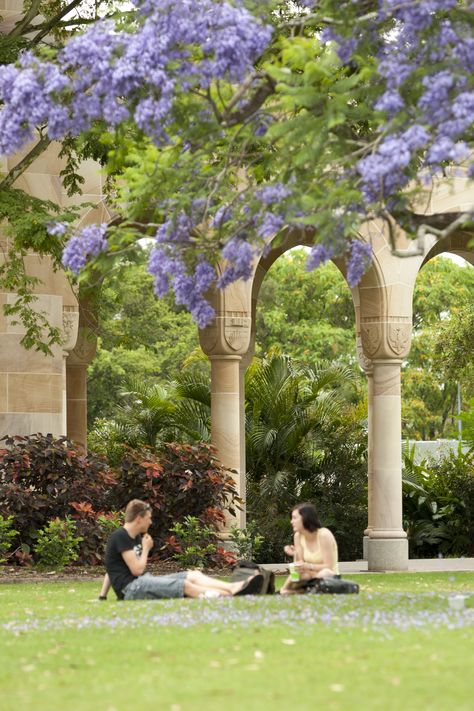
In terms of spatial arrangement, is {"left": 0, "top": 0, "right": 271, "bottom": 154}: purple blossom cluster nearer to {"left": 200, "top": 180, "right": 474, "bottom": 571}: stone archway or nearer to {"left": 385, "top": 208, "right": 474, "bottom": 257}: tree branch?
{"left": 385, "top": 208, "right": 474, "bottom": 257}: tree branch

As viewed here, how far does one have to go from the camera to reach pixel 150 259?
10.6 meters

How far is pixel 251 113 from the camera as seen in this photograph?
10.1 m

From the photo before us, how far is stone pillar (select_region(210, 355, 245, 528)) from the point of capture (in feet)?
59.2

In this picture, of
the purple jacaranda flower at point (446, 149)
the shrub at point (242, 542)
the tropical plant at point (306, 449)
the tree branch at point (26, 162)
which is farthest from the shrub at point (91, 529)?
the purple jacaranda flower at point (446, 149)

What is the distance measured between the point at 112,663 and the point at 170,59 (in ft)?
14.0

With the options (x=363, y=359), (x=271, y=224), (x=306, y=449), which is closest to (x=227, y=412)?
(x=363, y=359)

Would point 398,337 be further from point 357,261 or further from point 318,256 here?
point 318,256

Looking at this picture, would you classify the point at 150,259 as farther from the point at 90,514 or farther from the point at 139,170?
the point at 90,514

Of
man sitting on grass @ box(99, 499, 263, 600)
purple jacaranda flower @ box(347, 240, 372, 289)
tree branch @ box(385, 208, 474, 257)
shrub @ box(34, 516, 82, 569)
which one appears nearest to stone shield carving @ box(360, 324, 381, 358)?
shrub @ box(34, 516, 82, 569)

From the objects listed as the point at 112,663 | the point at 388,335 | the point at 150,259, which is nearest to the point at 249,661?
the point at 112,663

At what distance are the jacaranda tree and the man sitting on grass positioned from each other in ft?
5.63

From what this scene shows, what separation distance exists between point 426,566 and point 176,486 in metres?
4.70

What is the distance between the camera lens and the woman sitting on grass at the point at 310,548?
11.2 m

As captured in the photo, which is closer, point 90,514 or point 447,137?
point 447,137
